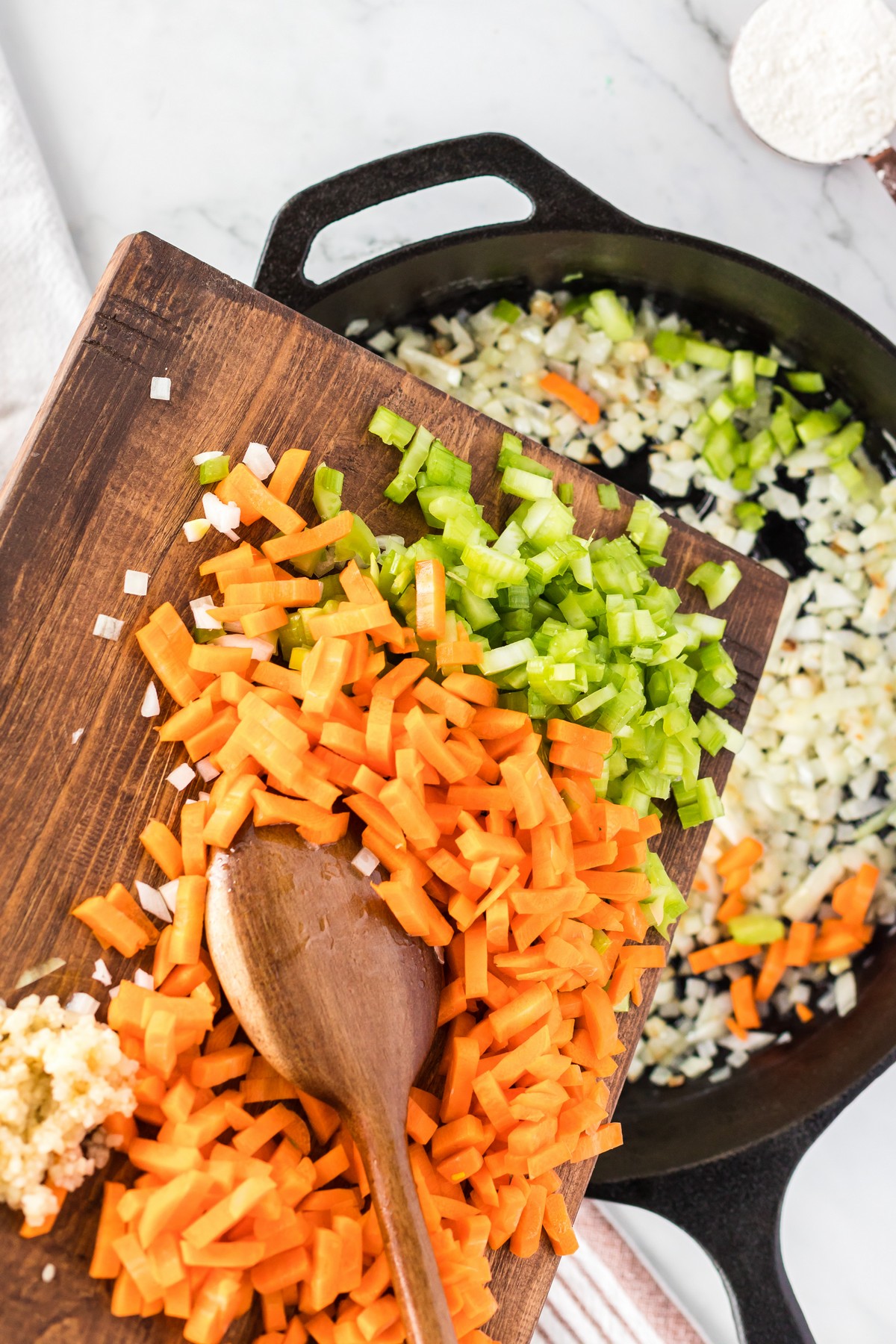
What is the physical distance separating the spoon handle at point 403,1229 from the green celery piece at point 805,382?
1369mm

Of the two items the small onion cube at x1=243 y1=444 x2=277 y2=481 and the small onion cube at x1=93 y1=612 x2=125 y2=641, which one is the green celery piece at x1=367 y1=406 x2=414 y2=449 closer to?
the small onion cube at x1=243 y1=444 x2=277 y2=481

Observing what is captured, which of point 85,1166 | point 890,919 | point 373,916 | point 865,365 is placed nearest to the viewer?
point 85,1166

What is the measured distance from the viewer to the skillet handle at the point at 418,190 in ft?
4.75

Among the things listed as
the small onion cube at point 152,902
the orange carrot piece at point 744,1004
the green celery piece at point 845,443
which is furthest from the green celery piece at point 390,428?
the orange carrot piece at point 744,1004

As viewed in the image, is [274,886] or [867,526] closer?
[274,886]

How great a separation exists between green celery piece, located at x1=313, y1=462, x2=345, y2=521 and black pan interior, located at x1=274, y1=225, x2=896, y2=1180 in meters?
0.40

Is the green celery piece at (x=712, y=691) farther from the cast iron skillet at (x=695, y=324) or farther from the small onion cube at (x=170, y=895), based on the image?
the small onion cube at (x=170, y=895)

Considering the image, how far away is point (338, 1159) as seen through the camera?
1121 millimetres

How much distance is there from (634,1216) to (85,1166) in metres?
1.11

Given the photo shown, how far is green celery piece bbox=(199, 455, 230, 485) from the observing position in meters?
1.19

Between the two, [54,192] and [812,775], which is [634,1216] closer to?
[812,775]

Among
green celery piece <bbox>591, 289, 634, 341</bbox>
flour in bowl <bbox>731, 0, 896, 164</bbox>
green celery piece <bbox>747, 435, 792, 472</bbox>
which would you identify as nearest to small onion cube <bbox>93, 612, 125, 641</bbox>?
green celery piece <bbox>591, 289, 634, 341</bbox>

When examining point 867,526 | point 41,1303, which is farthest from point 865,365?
point 41,1303

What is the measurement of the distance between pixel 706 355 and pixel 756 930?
1.01 m
